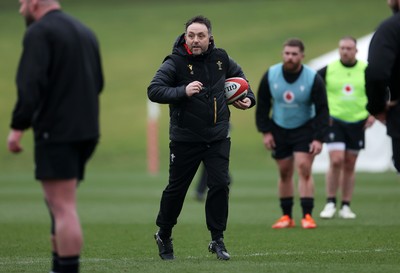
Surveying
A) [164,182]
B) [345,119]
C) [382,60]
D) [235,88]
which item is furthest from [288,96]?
[164,182]

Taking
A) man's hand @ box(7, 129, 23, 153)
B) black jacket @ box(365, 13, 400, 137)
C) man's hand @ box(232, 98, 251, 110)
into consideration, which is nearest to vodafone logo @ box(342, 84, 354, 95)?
man's hand @ box(232, 98, 251, 110)

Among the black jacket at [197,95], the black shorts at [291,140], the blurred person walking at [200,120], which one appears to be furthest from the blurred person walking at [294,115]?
the black jacket at [197,95]

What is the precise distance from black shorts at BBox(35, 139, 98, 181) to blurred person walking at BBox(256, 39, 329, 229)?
6.32 m

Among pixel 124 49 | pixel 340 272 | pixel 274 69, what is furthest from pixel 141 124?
pixel 340 272

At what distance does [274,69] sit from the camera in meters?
13.8

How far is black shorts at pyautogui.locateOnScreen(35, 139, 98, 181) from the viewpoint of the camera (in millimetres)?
7441

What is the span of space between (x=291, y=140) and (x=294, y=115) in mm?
339

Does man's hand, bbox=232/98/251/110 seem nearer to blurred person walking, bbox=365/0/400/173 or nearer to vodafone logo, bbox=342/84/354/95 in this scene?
blurred person walking, bbox=365/0/400/173

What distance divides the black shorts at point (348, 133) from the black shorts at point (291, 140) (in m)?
1.78

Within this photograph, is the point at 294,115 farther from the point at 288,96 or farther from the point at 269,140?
the point at 269,140

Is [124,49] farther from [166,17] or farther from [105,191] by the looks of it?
[105,191]

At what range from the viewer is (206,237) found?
12703 millimetres

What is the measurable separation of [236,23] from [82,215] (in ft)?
134

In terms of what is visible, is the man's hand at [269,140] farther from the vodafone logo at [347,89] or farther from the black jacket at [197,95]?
the black jacket at [197,95]
